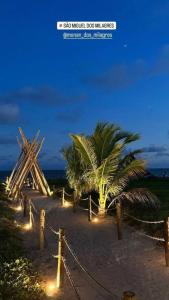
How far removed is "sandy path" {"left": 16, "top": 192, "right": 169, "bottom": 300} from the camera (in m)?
7.30

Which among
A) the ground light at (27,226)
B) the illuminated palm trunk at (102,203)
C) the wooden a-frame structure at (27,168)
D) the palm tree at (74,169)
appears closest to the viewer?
the ground light at (27,226)

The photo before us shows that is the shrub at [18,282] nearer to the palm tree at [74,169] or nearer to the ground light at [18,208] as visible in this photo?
the palm tree at [74,169]

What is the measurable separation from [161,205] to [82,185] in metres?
3.36

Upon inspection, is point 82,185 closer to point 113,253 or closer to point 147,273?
point 113,253

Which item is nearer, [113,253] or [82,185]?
[113,253]

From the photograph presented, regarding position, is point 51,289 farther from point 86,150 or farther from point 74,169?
point 74,169

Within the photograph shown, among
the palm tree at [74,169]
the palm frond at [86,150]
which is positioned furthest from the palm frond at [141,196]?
the palm tree at [74,169]

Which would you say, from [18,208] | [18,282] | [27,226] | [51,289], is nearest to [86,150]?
[27,226]

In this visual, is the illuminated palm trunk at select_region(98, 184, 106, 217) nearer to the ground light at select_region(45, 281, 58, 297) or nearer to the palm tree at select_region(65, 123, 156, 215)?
the palm tree at select_region(65, 123, 156, 215)

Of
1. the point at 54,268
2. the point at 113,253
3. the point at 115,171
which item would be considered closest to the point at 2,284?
the point at 54,268

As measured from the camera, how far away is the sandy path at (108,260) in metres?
7.30

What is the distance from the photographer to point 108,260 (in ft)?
30.2

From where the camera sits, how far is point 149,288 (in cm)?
730

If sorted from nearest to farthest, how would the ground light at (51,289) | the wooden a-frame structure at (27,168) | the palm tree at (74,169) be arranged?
the ground light at (51,289), the palm tree at (74,169), the wooden a-frame structure at (27,168)
